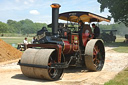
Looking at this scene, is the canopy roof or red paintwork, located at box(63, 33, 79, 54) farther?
the canopy roof

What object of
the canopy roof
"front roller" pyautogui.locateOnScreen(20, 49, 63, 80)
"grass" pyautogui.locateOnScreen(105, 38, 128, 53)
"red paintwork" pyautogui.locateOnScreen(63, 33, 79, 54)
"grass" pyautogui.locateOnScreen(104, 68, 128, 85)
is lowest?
"grass" pyautogui.locateOnScreen(104, 68, 128, 85)

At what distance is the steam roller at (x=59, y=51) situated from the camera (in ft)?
18.8

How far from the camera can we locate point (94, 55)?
25.7 ft

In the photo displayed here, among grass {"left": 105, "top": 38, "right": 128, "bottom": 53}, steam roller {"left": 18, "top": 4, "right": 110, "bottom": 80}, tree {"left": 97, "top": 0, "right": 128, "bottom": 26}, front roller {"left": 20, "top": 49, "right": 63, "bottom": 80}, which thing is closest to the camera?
front roller {"left": 20, "top": 49, "right": 63, "bottom": 80}

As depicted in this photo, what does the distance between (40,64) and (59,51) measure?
29.2 inches

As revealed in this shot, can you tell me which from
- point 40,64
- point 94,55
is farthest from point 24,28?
point 40,64

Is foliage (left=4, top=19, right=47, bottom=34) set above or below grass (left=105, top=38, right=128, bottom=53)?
above

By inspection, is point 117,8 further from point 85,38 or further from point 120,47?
point 85,38

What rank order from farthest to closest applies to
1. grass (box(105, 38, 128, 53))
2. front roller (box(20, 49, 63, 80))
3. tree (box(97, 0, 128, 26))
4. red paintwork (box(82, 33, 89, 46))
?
tree (box(97, 0, 128, 26)), grass (box(105, 38, 128, 53)), red paintwork (box(82, 33, 89, 46)), front roller (box(20, 49, 63, 80))

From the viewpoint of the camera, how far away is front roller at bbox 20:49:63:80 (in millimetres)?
5555

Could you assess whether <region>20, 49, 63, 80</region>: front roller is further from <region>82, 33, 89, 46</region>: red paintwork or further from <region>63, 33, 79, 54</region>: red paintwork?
<region>82, 33, 89, 46</region>: red paintwork

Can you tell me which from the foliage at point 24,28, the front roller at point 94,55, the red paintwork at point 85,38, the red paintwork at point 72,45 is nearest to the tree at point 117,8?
the front roller at point 94,55

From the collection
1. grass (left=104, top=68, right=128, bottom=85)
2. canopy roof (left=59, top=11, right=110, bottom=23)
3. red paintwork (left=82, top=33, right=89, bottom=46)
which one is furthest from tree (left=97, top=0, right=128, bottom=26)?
grass (left=104, top=68, right=128, bottom=85)

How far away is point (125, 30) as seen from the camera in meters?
126
